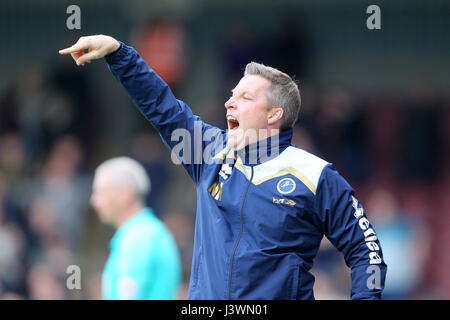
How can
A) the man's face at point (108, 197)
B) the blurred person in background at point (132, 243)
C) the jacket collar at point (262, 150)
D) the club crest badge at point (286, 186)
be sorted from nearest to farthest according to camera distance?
the club crest badge at point (286, 186) < the jacket collar at point (262, 150) < the blurred person in background at point (132, 243) < the man's face at point (108, 197)

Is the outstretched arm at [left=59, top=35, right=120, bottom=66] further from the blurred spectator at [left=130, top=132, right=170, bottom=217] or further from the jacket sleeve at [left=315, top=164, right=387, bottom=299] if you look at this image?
the blurred spectator at [left=130, top=132, right=170, bottom=217]

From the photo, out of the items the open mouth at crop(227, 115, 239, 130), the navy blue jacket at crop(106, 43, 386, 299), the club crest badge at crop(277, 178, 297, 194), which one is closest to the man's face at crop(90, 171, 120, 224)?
the navy blue jacket at crop(106, 43, 386, 299)

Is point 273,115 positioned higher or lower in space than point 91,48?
lower

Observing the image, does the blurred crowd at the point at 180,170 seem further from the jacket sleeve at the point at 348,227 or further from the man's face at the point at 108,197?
the jacket sleeve at the point at 348,227

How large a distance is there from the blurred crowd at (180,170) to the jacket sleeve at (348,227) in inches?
222

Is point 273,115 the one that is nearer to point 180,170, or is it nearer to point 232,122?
point 232,122

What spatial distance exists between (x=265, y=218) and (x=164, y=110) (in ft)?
2.37

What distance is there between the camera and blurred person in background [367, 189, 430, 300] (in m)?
8.94

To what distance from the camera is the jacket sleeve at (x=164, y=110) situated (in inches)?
136

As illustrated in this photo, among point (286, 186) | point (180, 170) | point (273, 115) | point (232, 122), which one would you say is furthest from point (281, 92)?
point (180, 170)

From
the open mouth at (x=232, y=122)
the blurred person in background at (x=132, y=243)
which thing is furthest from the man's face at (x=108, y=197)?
the open mouth at (x=232, y=122)

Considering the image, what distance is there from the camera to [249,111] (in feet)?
11.6

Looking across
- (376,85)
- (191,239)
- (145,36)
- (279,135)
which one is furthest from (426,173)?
(279,135)
